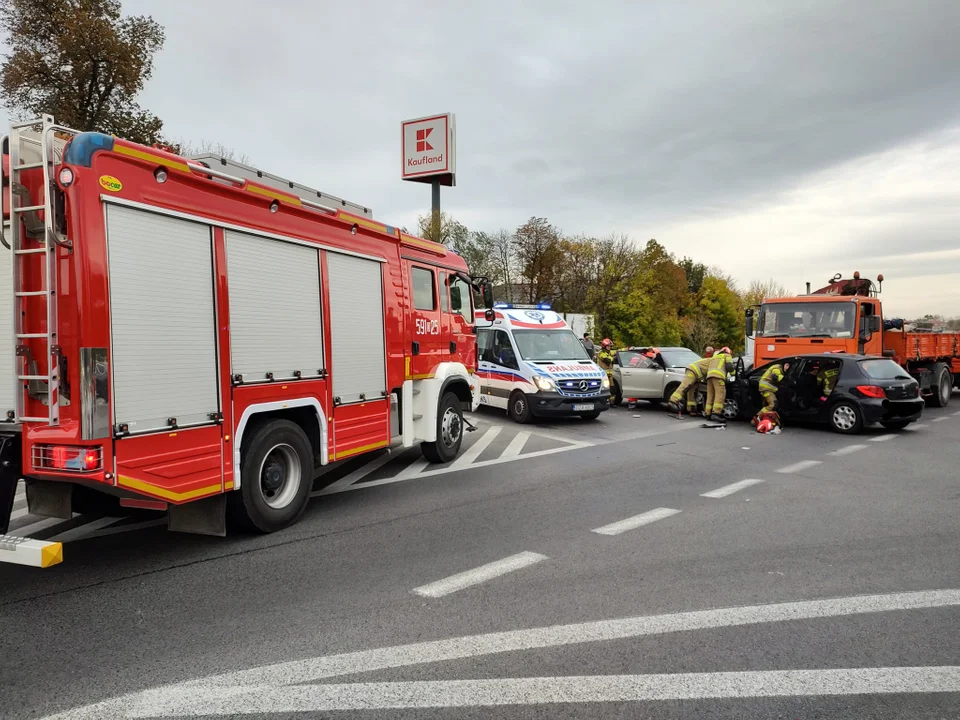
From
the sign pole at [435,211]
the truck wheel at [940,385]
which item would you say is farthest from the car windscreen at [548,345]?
the sign pole at [435,211]

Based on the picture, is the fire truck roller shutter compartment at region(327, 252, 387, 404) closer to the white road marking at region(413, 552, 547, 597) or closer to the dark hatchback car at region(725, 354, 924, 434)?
the white road marking at region(413, 552, 547, 597)

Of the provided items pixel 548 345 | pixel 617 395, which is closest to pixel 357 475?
pixel 548 345

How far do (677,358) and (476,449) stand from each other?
805 cm

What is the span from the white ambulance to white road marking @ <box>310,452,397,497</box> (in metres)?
4.11

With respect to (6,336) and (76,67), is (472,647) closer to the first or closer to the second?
(6,336)

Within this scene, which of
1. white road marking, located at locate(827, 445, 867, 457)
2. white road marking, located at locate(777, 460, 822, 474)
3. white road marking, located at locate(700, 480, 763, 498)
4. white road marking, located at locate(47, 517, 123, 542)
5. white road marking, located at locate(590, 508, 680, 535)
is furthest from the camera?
white road marking, located at locate(827, 445, 867, 457)

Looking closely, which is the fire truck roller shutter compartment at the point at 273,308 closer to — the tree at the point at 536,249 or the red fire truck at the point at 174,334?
the red fire truck at the point at 174,334

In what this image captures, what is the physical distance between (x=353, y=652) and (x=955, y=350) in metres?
19.8

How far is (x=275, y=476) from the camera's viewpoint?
19.4 feet

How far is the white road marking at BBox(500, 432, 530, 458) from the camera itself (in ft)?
33.2

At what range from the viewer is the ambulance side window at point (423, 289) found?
827cm

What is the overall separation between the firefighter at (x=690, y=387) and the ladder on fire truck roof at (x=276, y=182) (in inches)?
357

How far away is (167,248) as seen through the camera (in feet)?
15.8

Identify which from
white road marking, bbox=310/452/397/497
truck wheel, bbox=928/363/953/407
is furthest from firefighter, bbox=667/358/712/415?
white road marking, bbox=310/452/397/497
